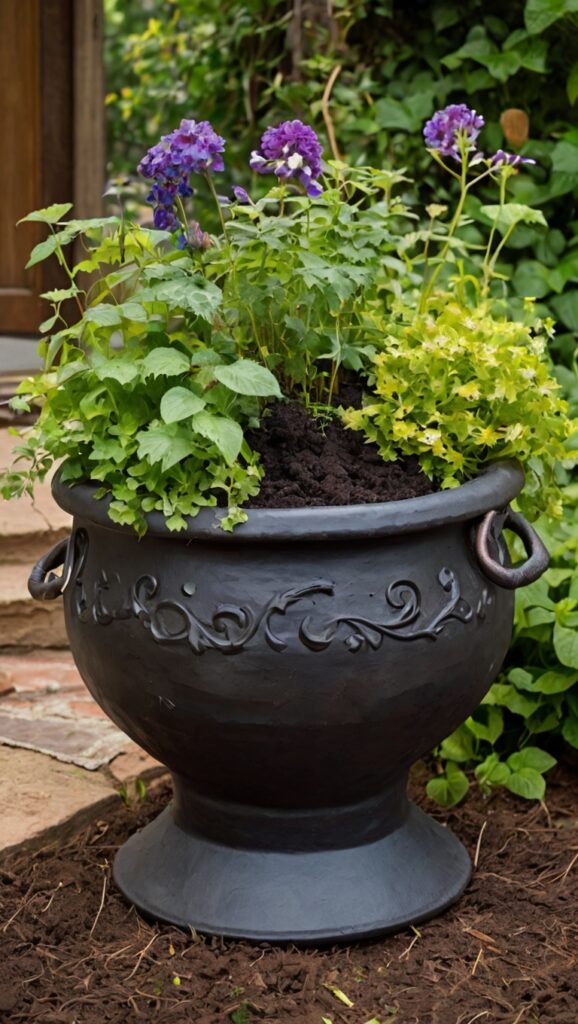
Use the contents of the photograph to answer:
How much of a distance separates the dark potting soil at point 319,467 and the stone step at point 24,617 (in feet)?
4.66

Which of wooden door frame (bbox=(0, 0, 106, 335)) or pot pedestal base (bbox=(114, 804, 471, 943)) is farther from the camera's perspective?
wooden door frame (bbox=(0, 0, 106, 335))

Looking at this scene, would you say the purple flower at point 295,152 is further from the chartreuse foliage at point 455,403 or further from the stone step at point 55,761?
the stone step at point 55,761

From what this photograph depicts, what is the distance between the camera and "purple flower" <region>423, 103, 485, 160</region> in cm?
217

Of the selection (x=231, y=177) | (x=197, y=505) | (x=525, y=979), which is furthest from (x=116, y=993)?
(x=231, y=177)

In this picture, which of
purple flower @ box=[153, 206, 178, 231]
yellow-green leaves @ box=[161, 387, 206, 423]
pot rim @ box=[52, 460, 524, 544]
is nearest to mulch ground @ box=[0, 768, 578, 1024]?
pot rim @ box=[52, 460, 524, 544]

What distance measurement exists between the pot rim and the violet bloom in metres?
0.47

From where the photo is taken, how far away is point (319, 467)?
198 cm

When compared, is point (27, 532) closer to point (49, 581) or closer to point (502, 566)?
point (49, 581)

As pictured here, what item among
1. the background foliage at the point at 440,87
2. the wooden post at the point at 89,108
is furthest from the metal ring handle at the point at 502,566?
the wooden post at the point at 89,108

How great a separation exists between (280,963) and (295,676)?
0.48 meters

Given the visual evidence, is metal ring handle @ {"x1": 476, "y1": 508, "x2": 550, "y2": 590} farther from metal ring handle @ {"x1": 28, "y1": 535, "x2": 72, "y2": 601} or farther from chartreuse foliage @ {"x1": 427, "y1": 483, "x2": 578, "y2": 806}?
metal ring handle @ {"x1": 28, "y1": 535, "x2": 72, "y2": 601}

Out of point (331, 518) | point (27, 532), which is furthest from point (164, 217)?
point (27, 532)

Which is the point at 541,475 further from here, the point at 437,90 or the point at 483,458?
the point at 437,90

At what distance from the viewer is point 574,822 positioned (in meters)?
2.50
